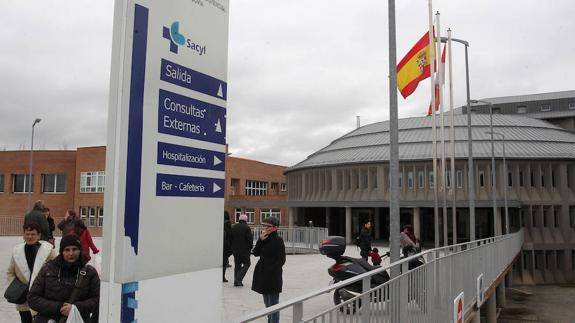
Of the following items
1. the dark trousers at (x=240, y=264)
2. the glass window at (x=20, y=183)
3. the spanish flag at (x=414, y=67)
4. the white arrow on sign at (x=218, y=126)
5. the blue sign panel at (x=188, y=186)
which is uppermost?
the spanish flag at (x=414, y=67)

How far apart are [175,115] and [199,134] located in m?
0.25

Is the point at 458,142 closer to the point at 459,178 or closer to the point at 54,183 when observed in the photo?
the point at 459,178

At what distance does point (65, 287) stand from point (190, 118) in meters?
2.29

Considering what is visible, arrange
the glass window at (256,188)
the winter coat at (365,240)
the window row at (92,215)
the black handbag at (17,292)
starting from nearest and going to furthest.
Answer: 1. the black handbag at (17,292)
2. the winter coat at (365,240)
3. the window row at (92,215)
4. the glass window at (256,188)

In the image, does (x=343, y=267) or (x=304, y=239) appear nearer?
(x=343, y=267)

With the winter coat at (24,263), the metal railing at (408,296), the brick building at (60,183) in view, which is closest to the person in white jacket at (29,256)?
the winter coat at (24,263)

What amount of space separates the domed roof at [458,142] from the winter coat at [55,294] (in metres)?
41.2

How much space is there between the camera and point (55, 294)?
434 centimetres

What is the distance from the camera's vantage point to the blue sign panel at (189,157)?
2836 millimetres

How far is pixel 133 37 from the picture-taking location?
2670 mm

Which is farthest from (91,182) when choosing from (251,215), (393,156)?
(393,156)

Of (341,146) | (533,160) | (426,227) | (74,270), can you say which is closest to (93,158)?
(341,146)

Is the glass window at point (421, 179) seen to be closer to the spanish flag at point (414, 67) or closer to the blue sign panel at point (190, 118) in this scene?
the spanish flag at point (414, 67)

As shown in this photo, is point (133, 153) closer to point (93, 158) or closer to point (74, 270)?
point (74, 270)
